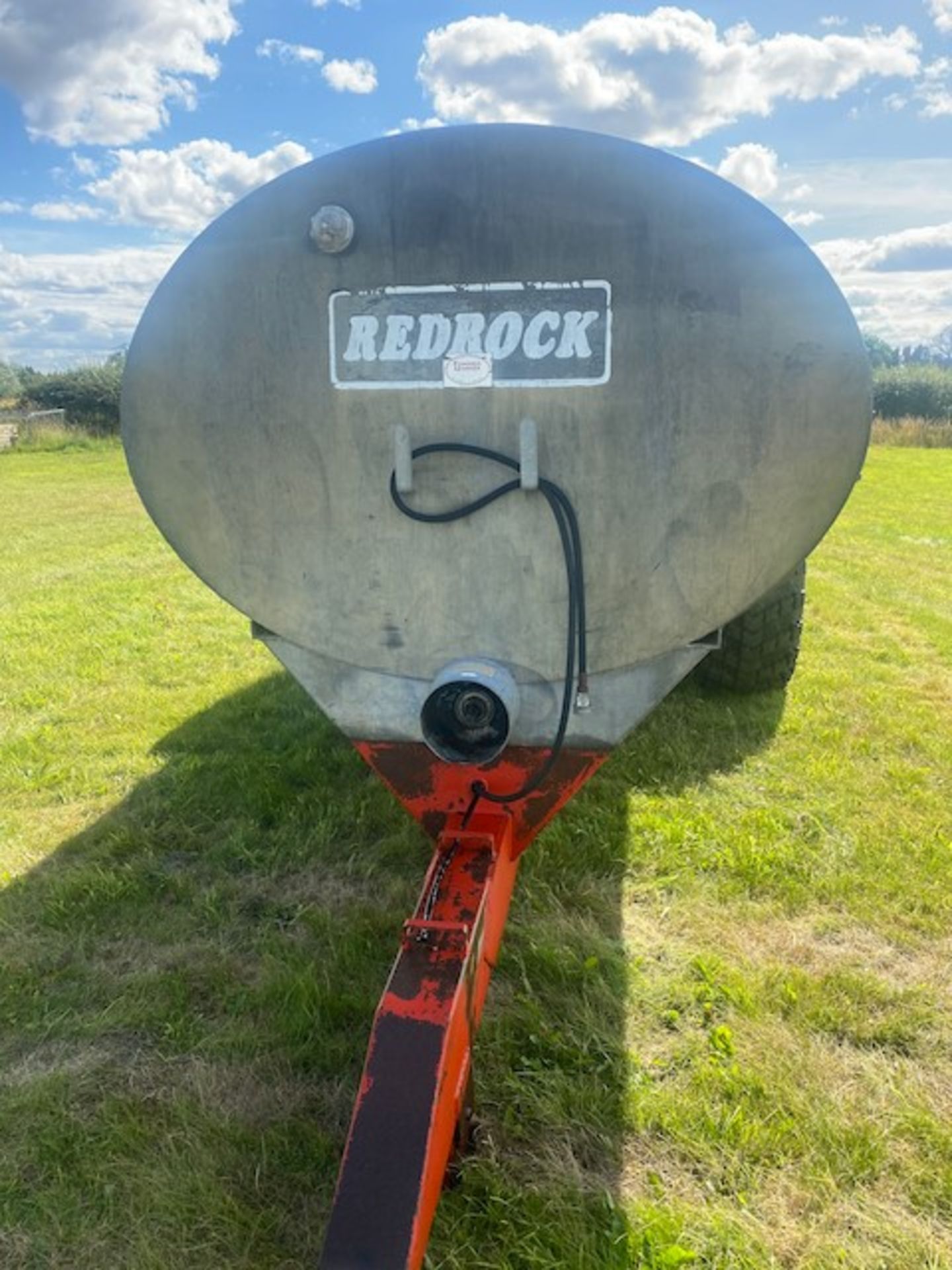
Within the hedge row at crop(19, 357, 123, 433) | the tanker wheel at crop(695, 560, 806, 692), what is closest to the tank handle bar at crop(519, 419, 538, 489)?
the tanker wheel at crop(695, 560, 806, 692)

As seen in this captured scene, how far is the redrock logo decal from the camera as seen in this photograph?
2.12 m

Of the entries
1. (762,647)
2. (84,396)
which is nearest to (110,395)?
(84,396)

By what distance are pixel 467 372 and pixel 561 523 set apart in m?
0.39

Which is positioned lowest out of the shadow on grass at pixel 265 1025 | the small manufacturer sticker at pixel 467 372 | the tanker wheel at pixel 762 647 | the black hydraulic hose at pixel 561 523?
the shadow on grass at pixel 265 1025

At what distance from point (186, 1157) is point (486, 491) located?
5.48 feet

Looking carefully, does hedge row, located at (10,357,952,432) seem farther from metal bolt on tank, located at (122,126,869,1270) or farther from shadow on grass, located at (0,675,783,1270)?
metal bolt on tank, located at (122,126,869,1270)

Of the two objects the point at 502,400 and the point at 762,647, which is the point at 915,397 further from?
the point at 502,400

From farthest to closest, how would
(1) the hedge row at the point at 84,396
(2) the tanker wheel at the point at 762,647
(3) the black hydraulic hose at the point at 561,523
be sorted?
1. (1) the hedge row at the point at 84,396
2. (2) the tanker wheel at the point at 762,647
3. (3) the black hydraulic hose at the point at 561,523

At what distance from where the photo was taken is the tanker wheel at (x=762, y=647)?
169 inches

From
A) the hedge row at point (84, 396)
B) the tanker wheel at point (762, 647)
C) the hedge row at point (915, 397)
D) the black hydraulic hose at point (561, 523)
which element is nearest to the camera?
the black hydraulic hose at point (561, 523)

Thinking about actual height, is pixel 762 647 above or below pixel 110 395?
below

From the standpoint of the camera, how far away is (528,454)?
217cm

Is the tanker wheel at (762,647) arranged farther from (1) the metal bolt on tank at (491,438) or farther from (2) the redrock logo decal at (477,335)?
(2) the redrock logo decal at (477,335)

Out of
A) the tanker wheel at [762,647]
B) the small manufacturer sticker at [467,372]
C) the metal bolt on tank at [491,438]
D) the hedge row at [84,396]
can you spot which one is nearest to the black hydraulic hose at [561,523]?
the metal bolt on tank at [491,438]
